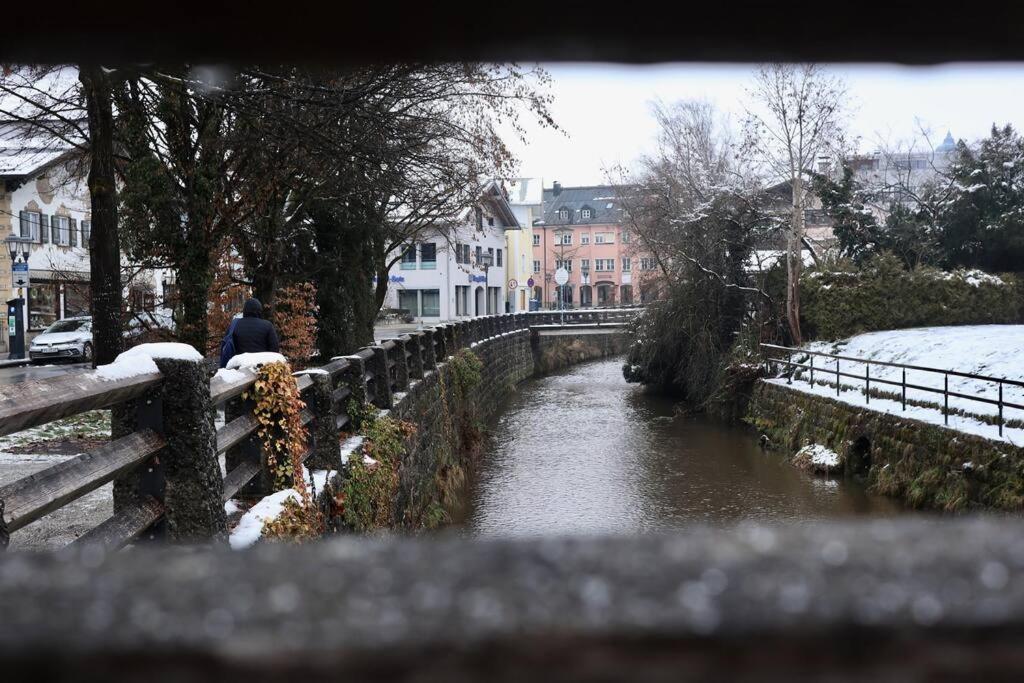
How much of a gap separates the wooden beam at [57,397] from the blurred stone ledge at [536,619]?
8.69 feet

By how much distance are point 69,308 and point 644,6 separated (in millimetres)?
44871

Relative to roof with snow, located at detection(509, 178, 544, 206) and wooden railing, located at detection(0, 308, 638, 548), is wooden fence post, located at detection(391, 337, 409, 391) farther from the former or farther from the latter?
roof with snow, located at detection(509, 178, 544, 206)

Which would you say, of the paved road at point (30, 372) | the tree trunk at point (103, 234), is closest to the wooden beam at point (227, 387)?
the tree trunk at point (103, 234)

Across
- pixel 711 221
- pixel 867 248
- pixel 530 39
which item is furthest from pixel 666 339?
pixel 530 39

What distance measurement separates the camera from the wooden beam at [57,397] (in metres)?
3.16

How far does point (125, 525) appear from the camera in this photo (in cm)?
405

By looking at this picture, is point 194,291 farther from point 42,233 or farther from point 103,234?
point 42,233

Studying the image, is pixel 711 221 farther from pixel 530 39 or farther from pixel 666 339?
pixel 530 39

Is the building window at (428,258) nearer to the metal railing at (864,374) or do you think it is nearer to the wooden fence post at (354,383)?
the metal railing at (864,374)

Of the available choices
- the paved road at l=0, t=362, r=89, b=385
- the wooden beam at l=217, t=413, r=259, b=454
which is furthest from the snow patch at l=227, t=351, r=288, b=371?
the paved road at l=0, t=362, r=89, b=385

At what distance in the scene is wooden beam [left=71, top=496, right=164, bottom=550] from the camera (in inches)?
149

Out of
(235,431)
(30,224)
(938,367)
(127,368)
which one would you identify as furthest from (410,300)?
(127,368)

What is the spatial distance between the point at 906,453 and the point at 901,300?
10.3 meters

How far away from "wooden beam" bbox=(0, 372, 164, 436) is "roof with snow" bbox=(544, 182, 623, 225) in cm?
8423
